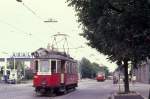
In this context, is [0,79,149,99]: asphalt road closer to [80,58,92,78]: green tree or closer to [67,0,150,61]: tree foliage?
[67,0,150,61]: tree foliage

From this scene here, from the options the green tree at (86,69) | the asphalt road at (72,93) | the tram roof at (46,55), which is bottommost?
the asphalt road at (72,93)

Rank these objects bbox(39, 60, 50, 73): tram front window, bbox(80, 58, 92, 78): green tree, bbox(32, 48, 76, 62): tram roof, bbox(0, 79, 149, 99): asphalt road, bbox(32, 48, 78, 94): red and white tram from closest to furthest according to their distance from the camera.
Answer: bbox(0, 79, 149, 99): asphalt road → bbox(32, 48, 78, 94): red and white tram → bbox(39, 60, 50, 73): tram front window → bbox(32, 48, 76, 62): tram roof → bbox(80, 58, 92, 78): green tree

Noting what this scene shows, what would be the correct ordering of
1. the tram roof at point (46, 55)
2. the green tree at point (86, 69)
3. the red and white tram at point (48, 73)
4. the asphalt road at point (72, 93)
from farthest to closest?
1. the green tree at point (86, 69)
2. the tram roof at point (46, 55)
3. the red and white tram at point (48, 73)
4. the asphalt road at point (72, 93)

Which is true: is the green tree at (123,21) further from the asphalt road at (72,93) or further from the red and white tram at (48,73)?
the red and white tram at (48,73)

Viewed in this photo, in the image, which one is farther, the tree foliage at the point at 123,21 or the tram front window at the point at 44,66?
the tram front window at the point at 44,66

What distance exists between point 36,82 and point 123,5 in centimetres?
2704

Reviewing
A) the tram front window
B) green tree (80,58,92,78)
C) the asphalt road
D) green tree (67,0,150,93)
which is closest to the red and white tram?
the tram front window

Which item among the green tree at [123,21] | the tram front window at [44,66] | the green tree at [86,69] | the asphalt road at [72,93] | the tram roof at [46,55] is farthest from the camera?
the green tree at [86,69]

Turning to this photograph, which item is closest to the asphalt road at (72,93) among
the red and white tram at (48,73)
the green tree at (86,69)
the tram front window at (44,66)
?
the red and white tram at (48,73)

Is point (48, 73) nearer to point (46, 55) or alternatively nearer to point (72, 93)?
point (46, 55)

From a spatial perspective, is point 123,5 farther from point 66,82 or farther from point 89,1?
point 66,82

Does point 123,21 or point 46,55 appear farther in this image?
point 46,55

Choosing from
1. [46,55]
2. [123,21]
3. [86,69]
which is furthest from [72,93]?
[86,69]

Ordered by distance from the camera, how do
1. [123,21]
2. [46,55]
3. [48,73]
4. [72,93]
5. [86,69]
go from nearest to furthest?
[123,21], [48,73], [46,55], [72,93], [86,69]
